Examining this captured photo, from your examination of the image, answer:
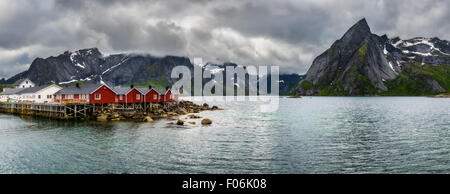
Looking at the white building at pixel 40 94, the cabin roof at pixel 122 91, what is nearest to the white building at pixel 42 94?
the white building at pixel 40 94

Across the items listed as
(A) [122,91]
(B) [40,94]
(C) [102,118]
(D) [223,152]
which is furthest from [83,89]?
(D) [223,152]

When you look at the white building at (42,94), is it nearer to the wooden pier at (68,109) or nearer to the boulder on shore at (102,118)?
the wooden pier at (68,109)

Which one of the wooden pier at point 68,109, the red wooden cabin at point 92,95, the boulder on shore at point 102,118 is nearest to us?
the boulder on shore at point 102,118

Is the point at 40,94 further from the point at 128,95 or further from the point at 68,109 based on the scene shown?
the point at 128,95

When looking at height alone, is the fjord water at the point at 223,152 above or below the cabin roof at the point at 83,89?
below

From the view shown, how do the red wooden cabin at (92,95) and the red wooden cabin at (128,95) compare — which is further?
the red wooden cabin at (128,95)

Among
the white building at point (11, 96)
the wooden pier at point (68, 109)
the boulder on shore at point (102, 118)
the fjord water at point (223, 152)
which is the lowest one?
the fjord water at point (223, 152)

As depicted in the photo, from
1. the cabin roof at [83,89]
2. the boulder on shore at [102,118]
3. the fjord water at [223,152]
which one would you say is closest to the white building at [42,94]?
the cabin roof at [83,89]

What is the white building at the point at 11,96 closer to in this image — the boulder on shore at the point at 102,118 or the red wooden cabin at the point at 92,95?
the red wooden cabin at the point at 92,95

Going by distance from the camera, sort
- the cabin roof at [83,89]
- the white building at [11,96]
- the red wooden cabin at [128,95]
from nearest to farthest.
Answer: the cabin roof at [83,89] → the red wooden cabin at [128,95] → the white building at [11,96]

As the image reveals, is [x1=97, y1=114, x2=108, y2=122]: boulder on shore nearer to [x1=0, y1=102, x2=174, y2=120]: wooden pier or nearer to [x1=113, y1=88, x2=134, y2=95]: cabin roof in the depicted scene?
[x1=0, y1=102, x2=174, y2=120]: wooden pier

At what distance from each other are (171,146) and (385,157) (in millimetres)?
24924
